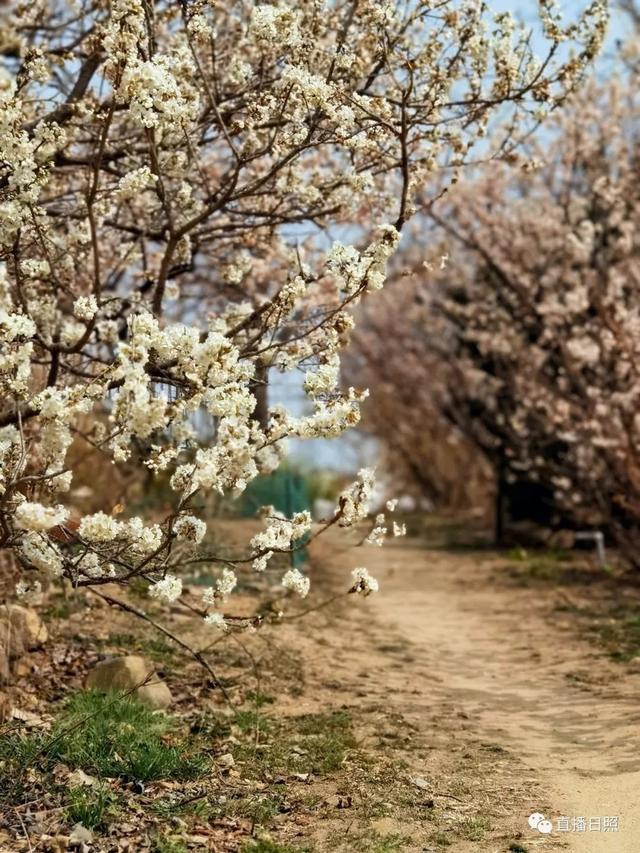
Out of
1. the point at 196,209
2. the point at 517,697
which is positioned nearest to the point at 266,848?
the point at 517,697

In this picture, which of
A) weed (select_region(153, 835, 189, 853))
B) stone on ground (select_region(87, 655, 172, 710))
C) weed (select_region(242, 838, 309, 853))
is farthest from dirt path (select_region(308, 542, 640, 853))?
stone on ground (select_region(87, 655, 172, 710))

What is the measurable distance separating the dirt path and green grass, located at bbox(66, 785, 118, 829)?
59.9 inches

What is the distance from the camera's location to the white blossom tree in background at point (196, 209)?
4.62 metres

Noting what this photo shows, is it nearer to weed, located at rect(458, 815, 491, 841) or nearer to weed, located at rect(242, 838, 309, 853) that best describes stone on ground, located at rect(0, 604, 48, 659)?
weed, located at rect(242, 838, 309, 853)

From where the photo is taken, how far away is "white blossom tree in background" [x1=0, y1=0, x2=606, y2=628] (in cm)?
462

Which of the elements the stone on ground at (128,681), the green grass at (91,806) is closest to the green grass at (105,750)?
the green grass at (91,806)

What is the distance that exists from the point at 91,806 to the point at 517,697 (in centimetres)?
326

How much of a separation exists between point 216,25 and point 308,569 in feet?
19.4

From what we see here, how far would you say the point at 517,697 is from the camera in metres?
6.98

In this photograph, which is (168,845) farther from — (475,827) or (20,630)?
(20,630)

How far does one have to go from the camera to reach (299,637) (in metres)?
8.29

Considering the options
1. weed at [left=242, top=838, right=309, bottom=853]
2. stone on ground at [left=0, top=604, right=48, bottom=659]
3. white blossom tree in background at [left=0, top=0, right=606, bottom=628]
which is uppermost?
white blossom tree in background at [left=0, top=0, right=606, bottom=628]

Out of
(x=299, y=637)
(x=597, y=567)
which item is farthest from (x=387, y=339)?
(x=299, y=637)

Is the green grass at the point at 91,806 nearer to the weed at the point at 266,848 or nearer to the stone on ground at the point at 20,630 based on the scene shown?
the weed at the point at 266,848
